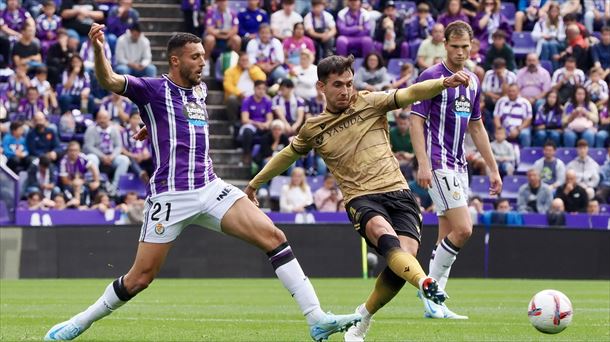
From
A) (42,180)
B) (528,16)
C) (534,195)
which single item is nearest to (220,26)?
(42,180)

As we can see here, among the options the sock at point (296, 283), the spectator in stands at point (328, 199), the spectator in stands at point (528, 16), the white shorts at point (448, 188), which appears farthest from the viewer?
the spectator in stands at point (528, 16)

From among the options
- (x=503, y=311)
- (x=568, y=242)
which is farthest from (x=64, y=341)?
(x=568, y=242)

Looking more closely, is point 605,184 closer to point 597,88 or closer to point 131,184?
point 597,88

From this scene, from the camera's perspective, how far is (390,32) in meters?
27.8

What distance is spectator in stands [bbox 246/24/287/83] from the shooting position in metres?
26.9

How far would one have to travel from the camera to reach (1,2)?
2734 cm

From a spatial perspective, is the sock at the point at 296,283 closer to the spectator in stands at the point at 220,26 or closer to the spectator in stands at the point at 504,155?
the spectator in stands at the point at 504,155

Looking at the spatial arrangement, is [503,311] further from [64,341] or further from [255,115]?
[255,115]

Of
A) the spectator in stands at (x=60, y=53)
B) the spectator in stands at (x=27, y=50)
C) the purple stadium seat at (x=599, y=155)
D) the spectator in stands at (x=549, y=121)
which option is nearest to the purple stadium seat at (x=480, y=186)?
the spectator in stands at (x=549, y=121)

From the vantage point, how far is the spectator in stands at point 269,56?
26891mm

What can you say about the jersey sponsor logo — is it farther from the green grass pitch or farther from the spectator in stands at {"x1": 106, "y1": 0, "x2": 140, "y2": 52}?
the spectator in stands at {"x1": 106, "y1": 0, "x2": 140, "y2": 52}

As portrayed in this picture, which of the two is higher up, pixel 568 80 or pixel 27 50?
pixel 27 50

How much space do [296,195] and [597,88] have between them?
23.8 ft

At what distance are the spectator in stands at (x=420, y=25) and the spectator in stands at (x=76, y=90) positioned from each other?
23.3 feet
